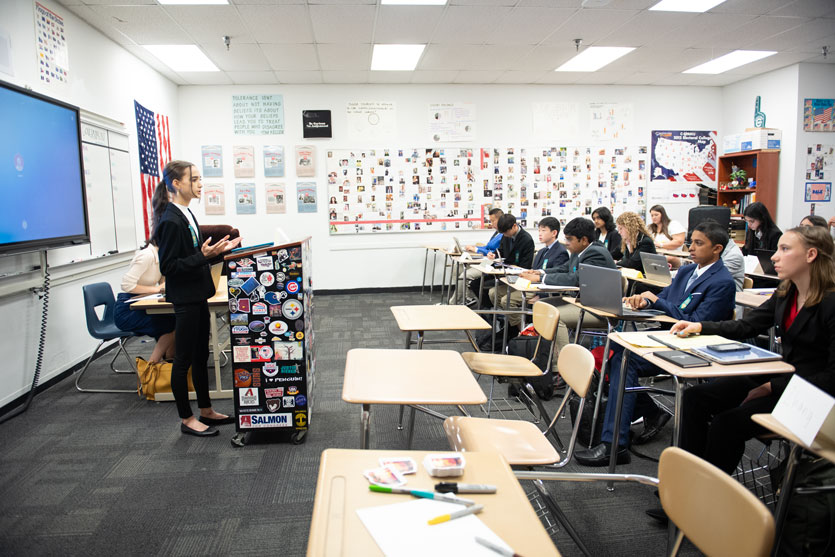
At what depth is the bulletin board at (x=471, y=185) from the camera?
7516mm

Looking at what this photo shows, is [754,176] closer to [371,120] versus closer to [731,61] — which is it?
[731,61]

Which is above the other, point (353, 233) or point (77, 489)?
point (353, 233)

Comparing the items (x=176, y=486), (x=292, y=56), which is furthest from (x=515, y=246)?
(x=176, y=486)

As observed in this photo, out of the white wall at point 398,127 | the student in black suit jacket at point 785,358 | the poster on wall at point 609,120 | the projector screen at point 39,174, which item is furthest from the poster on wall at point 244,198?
the student in black suit jacket at point 785,358

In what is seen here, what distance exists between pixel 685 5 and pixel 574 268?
9.25 ft

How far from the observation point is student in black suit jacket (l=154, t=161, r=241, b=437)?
2.66m

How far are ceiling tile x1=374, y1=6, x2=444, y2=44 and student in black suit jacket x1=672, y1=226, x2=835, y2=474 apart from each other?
12.2ft

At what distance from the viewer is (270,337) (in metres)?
2.77

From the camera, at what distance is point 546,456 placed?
1.81 meters

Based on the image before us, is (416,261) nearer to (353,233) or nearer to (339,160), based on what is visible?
(353,233)

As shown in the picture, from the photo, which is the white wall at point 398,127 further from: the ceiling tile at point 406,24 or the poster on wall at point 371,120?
the ceiling tile at point 406,24

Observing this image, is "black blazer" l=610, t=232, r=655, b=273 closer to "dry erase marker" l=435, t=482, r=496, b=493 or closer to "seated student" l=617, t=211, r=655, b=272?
"seated student" l=617, t=211, r=655, b=272

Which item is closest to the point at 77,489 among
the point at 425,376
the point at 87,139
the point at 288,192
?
the point at 425,376

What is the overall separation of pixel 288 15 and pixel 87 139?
2110 mm
